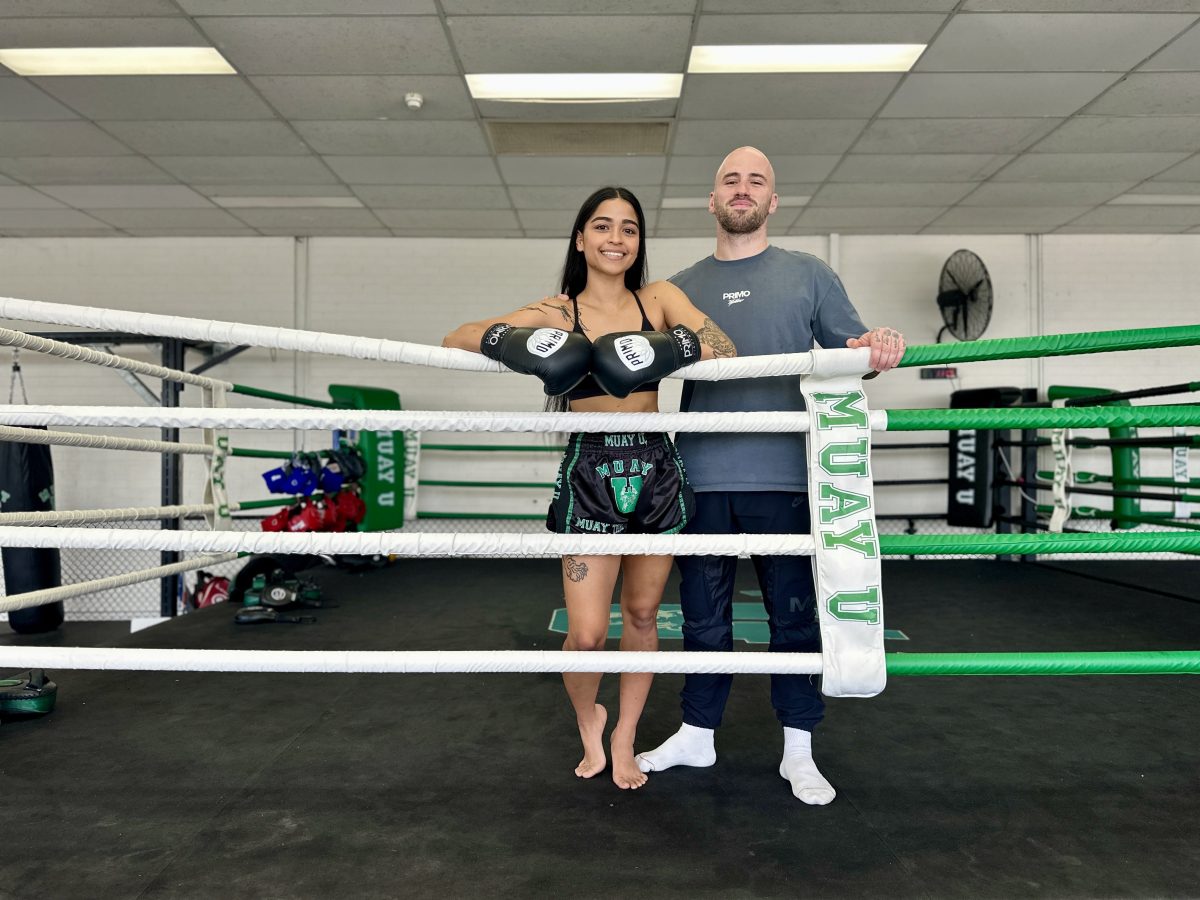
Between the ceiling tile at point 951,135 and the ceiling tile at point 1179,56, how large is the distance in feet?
1.75

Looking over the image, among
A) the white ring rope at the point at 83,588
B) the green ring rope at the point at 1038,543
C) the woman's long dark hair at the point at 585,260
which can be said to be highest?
the woman's long dark hair at the point at 585,260

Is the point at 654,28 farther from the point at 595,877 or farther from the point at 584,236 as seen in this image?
the point at 595,877

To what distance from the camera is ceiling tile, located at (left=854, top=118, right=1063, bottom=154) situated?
3854mm

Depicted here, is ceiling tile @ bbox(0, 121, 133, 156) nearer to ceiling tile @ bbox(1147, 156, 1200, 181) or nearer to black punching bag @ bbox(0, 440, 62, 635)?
ceiling tile @ bbox(1147, 156, 1200, 181)

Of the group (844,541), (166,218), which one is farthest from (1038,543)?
(166,218)

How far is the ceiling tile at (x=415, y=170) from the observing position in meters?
4.32

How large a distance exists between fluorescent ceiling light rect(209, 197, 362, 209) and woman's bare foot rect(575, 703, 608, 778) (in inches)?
179

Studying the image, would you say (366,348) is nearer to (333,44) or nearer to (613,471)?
(613,471)

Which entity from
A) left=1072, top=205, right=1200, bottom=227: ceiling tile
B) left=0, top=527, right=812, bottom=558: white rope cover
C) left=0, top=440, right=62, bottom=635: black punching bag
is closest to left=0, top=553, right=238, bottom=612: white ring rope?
left=0, top=527, right=812, bottom=558: white rope cover

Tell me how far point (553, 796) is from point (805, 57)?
3.38 m

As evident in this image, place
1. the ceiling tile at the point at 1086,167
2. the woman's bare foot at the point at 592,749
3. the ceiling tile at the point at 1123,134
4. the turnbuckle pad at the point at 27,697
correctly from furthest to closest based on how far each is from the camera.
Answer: the ceiling tile at the point at 1086,167, the ceiling tile at the point at 1123,134, the turnbuckle pad at the point at 27,697, the woman's bare foot at the point at 592,749

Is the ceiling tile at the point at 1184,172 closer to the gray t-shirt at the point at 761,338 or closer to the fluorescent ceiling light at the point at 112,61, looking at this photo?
the fluorescent ceiling light at the point at 112,61

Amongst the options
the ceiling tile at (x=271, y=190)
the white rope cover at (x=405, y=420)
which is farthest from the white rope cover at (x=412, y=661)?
the ceiling tile at (x=271, y=190)

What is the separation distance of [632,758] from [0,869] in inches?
40.9
